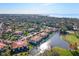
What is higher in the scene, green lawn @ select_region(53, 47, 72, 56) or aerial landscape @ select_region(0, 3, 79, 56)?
aerial landscape @ select_region(0, 3, 79, 56)

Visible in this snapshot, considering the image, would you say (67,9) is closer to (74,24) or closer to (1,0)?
(74,24)

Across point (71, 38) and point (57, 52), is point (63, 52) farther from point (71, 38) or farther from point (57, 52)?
point (71, 38)

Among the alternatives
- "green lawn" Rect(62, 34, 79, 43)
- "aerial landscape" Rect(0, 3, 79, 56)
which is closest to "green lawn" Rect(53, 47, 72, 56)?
"aerial landscape" Rect(0, 3, 79, 56)

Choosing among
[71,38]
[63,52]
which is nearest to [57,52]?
[63,52]

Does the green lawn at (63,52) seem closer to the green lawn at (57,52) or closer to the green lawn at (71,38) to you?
the green lawn at (57,52)

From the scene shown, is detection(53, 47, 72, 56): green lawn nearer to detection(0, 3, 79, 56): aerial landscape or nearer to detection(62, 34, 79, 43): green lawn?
detection(0, 3, 79, 56): aerial landscape

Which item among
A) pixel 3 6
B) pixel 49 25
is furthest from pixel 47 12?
pixel 3 6

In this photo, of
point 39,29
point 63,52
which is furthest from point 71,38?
point 39,29

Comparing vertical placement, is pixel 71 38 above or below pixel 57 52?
above
